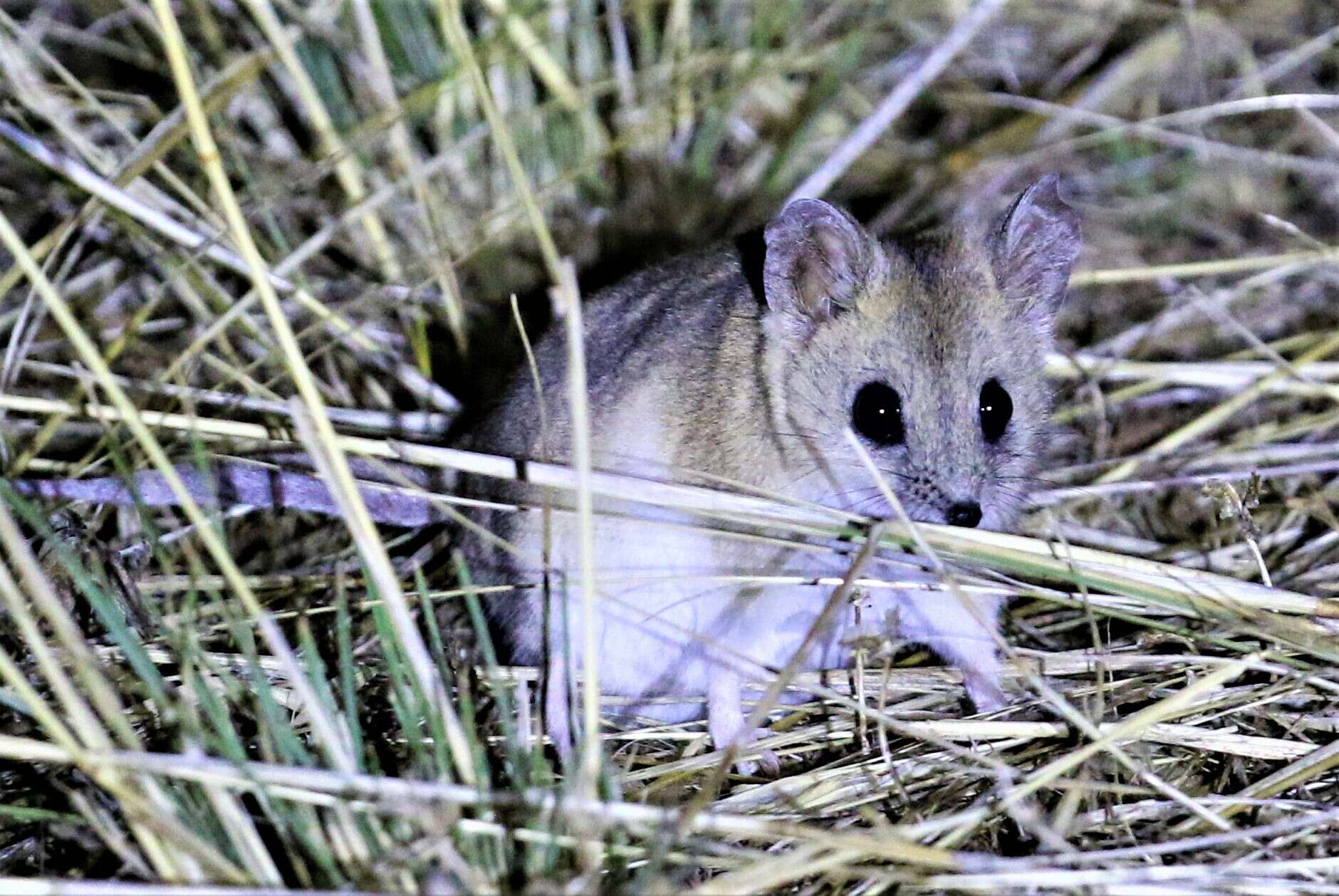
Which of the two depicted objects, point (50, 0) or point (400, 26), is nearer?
point (400, 26)

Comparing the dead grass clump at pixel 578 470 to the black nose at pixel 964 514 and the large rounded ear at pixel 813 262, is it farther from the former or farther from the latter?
the large rounded ear at pixel 813 262

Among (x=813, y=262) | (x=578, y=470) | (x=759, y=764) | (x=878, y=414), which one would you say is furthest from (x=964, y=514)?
(x=578, y=470)

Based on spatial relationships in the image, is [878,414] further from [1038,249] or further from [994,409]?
[1038,249]

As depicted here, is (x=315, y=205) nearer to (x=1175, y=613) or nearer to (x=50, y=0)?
(x=50, y=0)

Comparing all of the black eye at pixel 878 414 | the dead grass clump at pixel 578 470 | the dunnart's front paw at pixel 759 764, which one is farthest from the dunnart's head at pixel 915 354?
the dunnart's front paw at pixel 759 764

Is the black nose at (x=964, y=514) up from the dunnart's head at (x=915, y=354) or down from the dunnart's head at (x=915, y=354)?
down

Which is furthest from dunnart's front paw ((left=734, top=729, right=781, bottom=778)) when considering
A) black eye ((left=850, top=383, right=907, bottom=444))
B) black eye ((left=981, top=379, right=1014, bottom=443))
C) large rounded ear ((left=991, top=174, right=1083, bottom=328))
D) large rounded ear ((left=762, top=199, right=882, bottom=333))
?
large rounded ear ((left=991, top=174, right=1083, bottom=328))

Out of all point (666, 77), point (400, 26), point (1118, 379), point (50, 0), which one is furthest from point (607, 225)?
point (50, 0)
